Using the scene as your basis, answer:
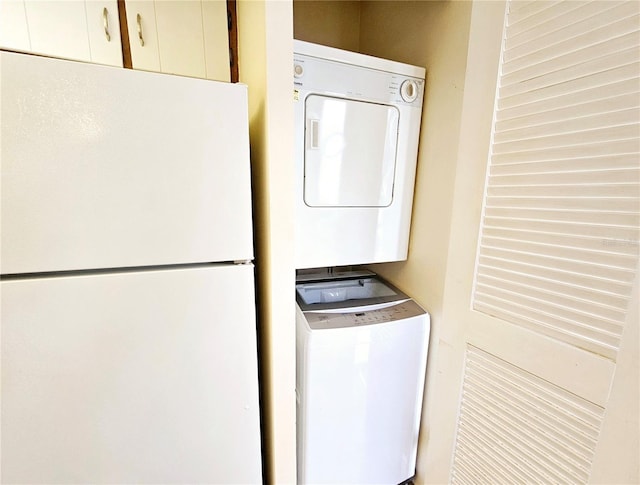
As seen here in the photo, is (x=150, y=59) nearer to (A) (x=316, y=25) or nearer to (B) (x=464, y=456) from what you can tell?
(A) (x=316, y=25)

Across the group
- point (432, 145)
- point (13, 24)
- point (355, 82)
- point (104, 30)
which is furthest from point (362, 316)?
point (13, 24)

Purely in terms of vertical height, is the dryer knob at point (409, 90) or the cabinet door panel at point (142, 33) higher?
the cabinet door panel at point (142, 33)

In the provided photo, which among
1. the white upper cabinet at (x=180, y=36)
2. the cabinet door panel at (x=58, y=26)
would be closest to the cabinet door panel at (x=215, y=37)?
the white upper cabinet at (x=180, y=36)

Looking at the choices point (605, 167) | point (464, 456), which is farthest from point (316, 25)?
point (464, 456)

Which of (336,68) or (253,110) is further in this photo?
(336,68)

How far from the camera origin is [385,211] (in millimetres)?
1250

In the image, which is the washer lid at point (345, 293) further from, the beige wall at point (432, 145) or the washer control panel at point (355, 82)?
the washer control panel at point (355, 82)

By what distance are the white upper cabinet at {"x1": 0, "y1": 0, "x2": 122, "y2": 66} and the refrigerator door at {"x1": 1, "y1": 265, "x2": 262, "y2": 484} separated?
115cm

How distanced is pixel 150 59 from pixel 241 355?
4.50ft

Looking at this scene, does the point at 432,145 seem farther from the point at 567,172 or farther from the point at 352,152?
the point at 567,172

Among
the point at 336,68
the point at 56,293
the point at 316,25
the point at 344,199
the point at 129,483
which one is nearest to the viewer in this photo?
the point at 56,293

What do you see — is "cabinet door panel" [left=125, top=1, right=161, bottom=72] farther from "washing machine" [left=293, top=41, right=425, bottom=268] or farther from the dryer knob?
the dryer knob

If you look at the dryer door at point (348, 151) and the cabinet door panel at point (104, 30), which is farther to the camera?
the cabinet door panel at point (104, 30)

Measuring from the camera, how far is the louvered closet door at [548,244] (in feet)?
2.16
